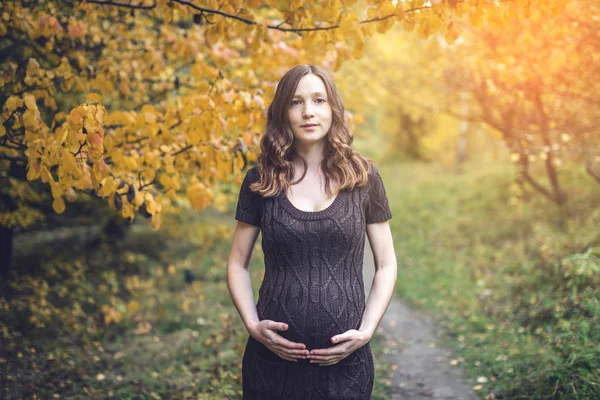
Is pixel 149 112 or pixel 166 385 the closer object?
pixel 149 112

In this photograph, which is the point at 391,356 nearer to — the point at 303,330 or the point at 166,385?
the point at 166,385

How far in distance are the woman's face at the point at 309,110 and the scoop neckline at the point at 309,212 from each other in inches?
11.9

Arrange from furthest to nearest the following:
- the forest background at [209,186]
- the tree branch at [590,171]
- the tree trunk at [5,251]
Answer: the tree branch at [590,171] < the tree trunk at [5,251] < the forest background at [209,186]

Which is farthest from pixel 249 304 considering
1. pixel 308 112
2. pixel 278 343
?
pixel 308 112

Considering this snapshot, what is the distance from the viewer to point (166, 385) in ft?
14.9

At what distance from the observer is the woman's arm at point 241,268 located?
241cm

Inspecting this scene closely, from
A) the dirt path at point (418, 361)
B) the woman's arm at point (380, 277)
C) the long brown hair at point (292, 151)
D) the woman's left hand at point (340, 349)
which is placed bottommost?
the dirt path at point (418, 361)

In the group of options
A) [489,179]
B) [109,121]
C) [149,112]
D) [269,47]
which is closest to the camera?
[109,121]

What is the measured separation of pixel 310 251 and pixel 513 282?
4.73 metres

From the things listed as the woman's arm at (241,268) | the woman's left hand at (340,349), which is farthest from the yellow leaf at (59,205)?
the woman's left hand at (340,349)

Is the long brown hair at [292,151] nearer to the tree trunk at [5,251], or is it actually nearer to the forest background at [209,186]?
the forest background at [209,186]

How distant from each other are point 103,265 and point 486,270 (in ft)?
19.4

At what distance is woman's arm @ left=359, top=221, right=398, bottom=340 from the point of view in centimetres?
232

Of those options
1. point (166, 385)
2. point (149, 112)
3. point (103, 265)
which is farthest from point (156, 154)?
point (103, 265)
